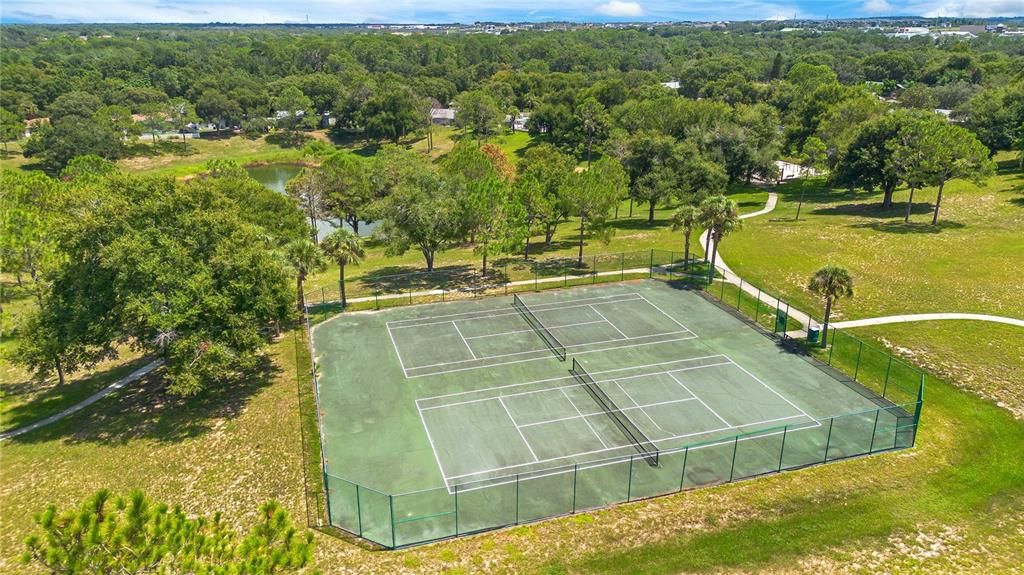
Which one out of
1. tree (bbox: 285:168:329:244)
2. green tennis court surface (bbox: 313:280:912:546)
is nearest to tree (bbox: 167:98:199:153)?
tree (bbox: 285:168:329:244)

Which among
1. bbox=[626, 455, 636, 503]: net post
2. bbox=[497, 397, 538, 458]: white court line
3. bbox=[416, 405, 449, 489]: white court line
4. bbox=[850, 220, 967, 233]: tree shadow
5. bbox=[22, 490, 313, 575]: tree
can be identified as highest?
bbox=[22, 490, 313, 575]: tree

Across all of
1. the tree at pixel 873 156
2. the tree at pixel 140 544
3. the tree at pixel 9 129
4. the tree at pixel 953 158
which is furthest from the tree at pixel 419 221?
the tree at pixel 9 129

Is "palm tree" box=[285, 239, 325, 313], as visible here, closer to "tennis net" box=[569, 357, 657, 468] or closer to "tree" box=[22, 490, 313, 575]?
Result: "tennis net" box=[569, 357, 657, 468]

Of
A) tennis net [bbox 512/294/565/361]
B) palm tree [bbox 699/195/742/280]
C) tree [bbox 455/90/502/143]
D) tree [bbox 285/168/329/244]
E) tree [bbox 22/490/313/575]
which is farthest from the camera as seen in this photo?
tree [bbox 455/90/502/143]

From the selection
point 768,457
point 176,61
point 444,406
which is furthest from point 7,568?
point 176,61

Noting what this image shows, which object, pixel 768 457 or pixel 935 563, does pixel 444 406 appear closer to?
pixel 768 457

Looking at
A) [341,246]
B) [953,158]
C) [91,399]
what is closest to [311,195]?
[341,246]

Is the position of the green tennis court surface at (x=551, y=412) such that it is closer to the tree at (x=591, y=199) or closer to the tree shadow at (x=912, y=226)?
the tree at (x=591, y=199)
